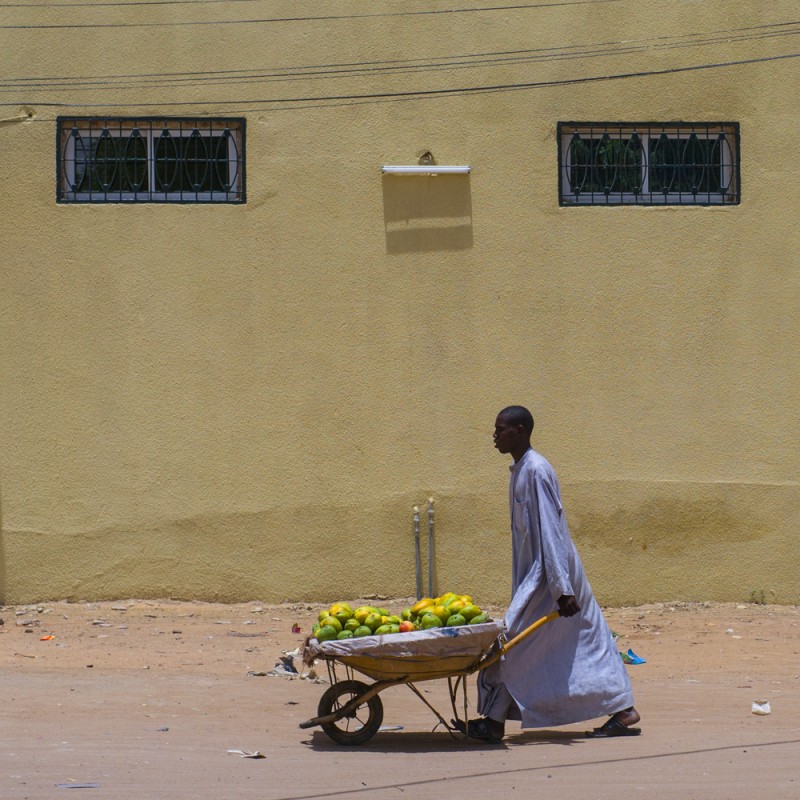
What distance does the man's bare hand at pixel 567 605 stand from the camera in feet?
20.1

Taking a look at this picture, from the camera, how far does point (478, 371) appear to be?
10031mm

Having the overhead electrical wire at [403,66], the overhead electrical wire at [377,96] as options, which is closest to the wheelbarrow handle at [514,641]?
the overhead electrical wire at [377,96]

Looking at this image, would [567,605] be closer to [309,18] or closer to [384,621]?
[384,621]

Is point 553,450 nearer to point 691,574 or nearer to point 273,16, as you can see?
point 691,574

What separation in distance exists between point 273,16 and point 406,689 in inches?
210

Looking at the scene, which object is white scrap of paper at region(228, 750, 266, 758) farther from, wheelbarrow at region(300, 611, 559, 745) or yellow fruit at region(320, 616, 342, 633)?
yellow fruit at region(320, 616, 342, 633)

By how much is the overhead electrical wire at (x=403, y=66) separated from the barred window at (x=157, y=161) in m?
0.31

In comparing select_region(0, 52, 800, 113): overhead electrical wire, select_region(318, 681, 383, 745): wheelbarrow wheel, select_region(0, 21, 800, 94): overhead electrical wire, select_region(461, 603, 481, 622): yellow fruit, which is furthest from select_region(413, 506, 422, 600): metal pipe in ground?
select_region(461, 603, 481, 622): yellow fruit

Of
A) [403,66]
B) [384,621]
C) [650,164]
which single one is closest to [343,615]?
[384,621]

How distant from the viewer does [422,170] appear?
9969 mm

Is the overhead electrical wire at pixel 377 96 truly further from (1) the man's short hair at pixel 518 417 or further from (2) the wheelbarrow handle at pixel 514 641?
(2) the wheelbarrow handle at pixel 514 641

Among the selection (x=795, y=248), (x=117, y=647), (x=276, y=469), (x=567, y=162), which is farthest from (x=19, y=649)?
(x=795, y=248)

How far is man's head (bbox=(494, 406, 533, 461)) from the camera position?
6.36m

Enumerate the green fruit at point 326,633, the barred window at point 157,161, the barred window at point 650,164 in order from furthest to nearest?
the barred window at point 650,164 → the barred window at point 157,161 → the green fruit at point 326,633
